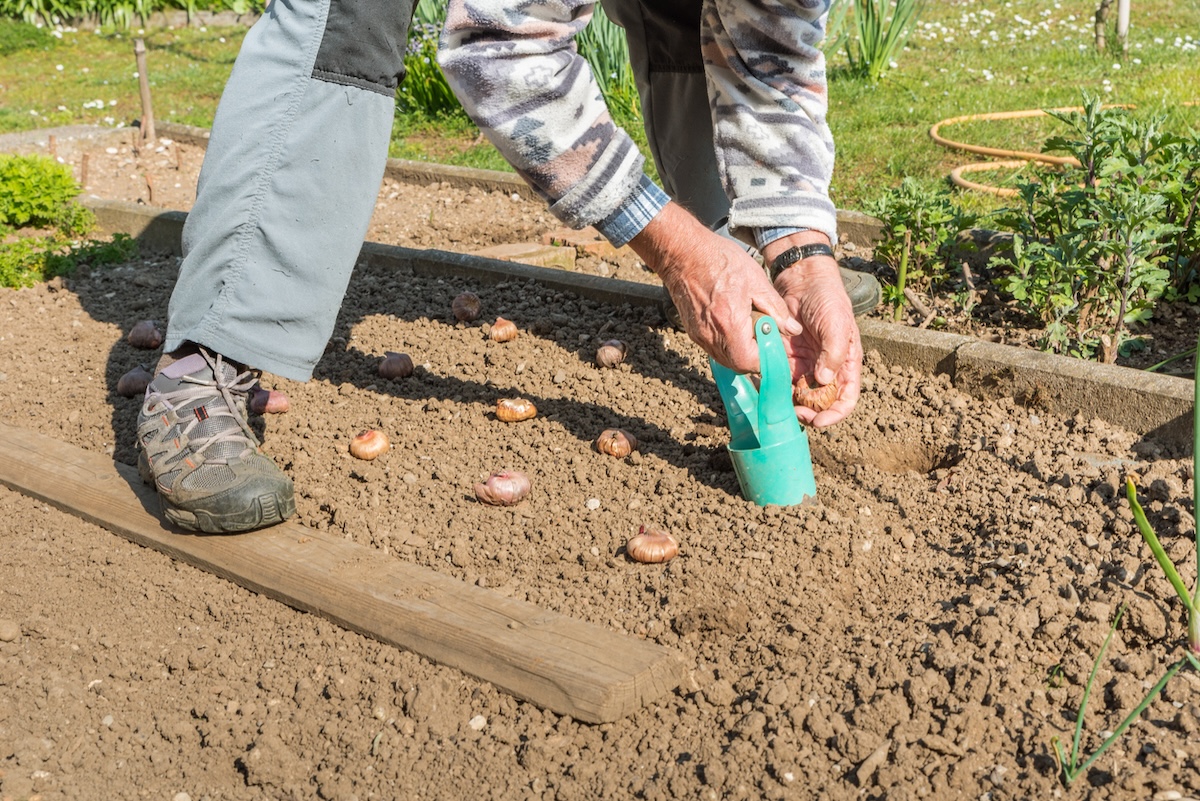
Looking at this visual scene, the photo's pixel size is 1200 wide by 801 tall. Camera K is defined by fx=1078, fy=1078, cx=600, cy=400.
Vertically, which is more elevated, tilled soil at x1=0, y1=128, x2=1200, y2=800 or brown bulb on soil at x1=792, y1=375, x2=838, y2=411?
brown bulb on soil at x1=792, y1=375, x2=838, y2=411

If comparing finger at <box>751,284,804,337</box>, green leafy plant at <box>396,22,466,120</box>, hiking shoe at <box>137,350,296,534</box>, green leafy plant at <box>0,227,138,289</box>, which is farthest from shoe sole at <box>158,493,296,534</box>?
green leafy plant at <box>396,22,466,120</box>

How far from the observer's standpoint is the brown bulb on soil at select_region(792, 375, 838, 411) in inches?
88.5

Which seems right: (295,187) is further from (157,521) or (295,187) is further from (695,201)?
(695,201)

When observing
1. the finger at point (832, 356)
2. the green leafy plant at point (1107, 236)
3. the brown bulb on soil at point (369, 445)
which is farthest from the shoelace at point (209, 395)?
the green leafy plant at point (1107, 236)

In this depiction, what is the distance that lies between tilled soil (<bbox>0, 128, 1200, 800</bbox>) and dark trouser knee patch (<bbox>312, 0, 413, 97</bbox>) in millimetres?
867

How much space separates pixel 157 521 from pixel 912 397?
1.78m

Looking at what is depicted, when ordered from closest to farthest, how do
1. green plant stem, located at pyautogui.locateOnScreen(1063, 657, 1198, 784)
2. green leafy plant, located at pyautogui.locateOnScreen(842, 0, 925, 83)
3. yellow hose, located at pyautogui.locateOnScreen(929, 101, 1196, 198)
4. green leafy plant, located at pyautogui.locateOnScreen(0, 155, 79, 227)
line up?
green plant stem, located at pyautogui.locateOnScreen(1063, 657, 1198, 784) < yellow hose, located at pyautogui.locateOnScreen(929, 101, 1196, 198) < green leafy plant, located at pyautogui.locateOnScreen(0, 155, 79, 227) < green leafy plant, located at pyautogui.locateOnScreen(842, 0, 925, 83)

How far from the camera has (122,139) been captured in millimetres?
6449

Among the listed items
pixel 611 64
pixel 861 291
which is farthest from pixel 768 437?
pixel 611 64

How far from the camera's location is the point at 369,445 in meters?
2.55

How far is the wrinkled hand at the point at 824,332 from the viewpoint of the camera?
2021 millimetres

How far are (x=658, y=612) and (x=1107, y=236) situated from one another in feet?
5.32

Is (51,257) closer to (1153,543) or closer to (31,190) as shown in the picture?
(31,190)

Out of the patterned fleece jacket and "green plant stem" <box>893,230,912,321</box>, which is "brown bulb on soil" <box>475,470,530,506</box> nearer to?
the patterned fleece jacket
